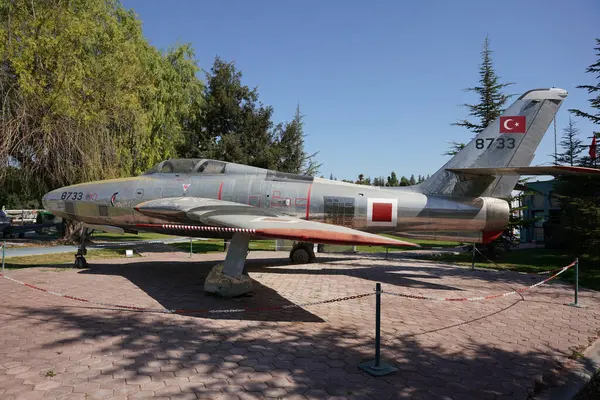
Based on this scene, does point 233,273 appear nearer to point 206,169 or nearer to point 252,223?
point 252,223

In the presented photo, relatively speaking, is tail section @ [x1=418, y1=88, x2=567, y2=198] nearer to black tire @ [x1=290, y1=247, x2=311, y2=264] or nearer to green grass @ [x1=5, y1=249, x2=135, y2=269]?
black tire @ [x1=290, y1=247, x2=311, y2=264]

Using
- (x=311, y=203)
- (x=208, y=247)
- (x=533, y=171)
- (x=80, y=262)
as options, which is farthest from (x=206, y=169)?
(x=208, y=247)

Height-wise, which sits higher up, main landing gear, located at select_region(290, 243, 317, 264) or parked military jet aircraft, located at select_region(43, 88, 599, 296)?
parked military jet aircraft, located at select_region(43, 88, 599, 296)

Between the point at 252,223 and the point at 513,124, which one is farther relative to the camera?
the point at 513,124

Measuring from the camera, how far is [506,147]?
10328 millimetres

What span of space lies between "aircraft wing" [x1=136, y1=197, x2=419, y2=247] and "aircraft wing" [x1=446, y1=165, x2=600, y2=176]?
412cm

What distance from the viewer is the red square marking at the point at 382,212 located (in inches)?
403

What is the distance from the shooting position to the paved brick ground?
13.3 ft

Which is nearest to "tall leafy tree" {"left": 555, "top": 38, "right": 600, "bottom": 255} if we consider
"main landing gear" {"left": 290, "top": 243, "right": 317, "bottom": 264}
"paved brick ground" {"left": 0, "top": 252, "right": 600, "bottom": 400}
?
"paved brick ground" {"left": 0, "top": 252, "right": 600, "bottom": 400}

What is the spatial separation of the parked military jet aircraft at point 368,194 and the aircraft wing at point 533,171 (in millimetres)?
82

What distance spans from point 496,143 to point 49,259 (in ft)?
55.8

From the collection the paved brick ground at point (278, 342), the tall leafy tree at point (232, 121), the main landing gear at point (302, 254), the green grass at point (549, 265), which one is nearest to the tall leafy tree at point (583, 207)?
the green grass at point (549, 265)

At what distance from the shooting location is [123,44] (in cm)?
1973

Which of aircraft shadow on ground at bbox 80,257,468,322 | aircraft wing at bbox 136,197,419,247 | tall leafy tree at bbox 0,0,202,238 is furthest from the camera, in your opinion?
tall leafy tree at bbox 0,0,202,238
